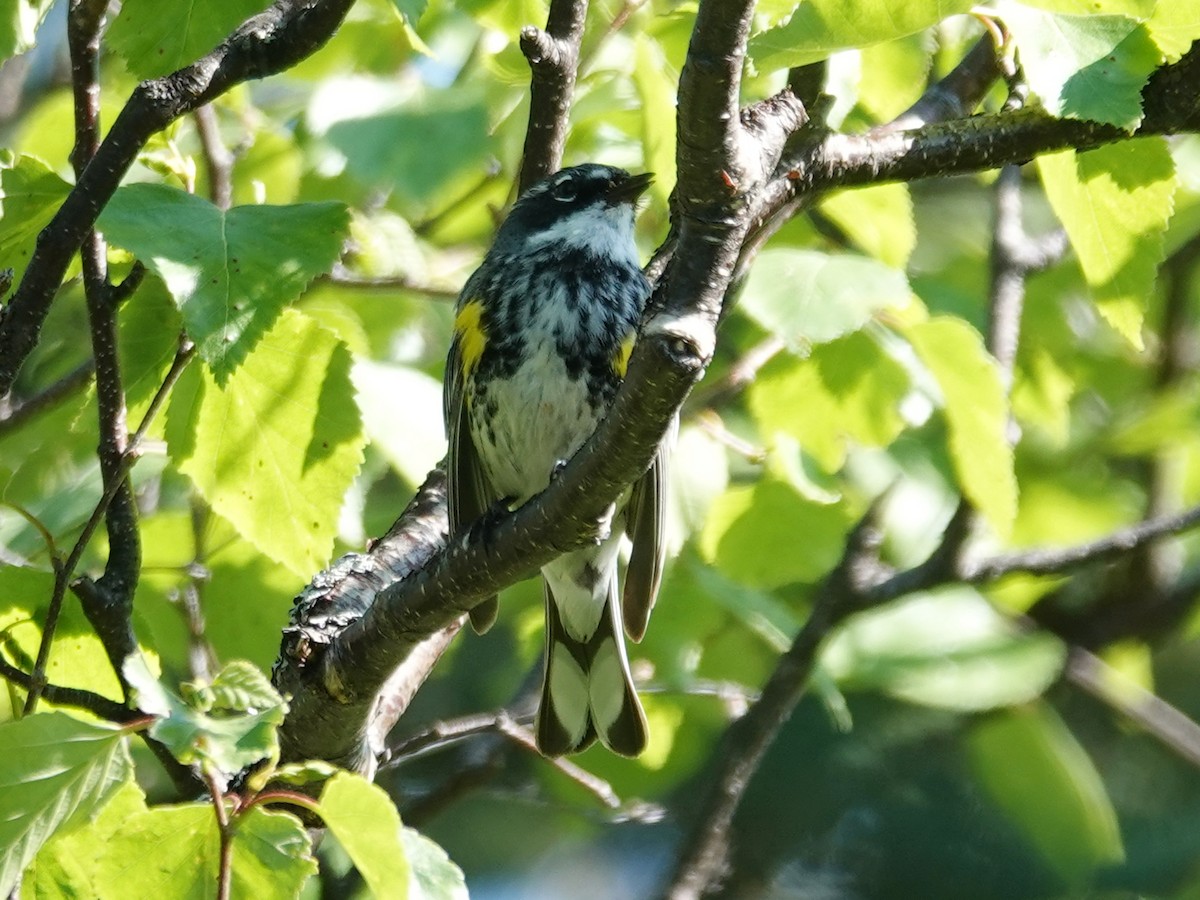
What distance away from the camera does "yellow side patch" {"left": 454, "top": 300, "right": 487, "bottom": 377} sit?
369 centimetres

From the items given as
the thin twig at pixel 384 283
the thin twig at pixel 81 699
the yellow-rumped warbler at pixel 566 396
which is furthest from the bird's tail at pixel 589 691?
the thin twig at pixel 81 699

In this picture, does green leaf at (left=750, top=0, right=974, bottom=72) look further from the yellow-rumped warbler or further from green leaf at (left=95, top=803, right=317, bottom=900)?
the yellow-rumped warbler

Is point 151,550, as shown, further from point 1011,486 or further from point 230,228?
point 1011,486

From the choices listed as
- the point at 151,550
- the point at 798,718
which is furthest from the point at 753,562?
the point at 798,718

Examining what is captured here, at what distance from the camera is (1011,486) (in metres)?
3.42

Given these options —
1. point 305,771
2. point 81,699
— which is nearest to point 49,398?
point 81,699

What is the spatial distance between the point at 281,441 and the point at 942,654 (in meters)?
2.47

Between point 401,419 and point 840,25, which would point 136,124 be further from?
point 401,419

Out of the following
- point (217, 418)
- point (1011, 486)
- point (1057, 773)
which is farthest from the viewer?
point (1057, 773)

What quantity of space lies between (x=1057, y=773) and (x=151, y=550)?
281 centimetres

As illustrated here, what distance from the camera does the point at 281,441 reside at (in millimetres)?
2639

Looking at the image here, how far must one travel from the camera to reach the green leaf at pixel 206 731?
1708 mm

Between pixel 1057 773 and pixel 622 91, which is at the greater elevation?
pixel 622 91

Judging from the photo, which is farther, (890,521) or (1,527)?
(890,521)
